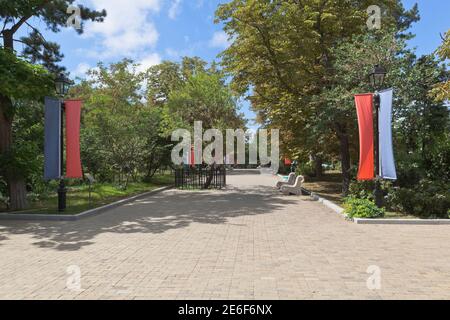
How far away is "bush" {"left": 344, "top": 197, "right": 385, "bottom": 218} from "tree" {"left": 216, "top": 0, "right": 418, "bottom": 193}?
5.09 meters

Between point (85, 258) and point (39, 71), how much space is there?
26.2 ft

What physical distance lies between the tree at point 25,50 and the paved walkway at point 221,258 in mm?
2839

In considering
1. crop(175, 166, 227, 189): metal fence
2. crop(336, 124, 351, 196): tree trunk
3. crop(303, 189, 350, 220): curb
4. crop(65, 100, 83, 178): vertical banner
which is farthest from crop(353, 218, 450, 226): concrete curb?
crop(175, 166, 227, 189): metal fence

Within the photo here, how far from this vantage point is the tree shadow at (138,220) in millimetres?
9055

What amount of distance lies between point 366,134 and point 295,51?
695cm

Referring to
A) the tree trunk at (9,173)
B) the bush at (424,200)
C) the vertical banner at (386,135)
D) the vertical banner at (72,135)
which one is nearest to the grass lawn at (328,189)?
the bush at (424,200)

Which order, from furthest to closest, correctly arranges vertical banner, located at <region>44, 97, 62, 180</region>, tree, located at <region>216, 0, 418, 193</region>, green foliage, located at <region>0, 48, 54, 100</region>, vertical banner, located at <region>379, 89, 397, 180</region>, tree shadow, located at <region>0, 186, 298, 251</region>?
tree, located at <region>216, 0, 418, 193</region> < vertical banner, located at <region>44, 97, 62, 180</region> < vertical banner, located at <region>379, 89, 397, 180</region> < green foliage, located at <region>0, 48, 54, 100</region> < tree shadow, located at <region>0, 186, 298, 251</region>

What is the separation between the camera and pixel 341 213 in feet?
40.2

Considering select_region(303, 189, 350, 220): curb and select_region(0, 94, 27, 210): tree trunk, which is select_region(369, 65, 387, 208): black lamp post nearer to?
select_region(303, 189, 350, 220): curb

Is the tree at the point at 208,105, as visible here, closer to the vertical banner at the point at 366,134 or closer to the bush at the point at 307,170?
the vertical banner at the point at 366,134

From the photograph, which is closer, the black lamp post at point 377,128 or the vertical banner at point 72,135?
the black lamp post at point 377,128

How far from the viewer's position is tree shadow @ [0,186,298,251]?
9.05 metres
